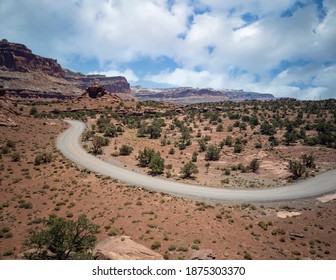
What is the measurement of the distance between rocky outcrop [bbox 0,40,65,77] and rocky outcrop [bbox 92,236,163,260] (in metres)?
188

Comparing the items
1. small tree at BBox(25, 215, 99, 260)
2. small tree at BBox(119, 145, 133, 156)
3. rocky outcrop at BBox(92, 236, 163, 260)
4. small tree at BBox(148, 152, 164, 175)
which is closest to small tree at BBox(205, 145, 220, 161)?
small tree at BBox(148, 152, 164, 175)

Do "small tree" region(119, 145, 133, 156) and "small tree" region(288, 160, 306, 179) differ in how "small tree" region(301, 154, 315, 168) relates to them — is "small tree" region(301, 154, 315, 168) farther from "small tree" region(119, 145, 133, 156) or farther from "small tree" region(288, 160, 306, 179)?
"small tree" region(119, 145, 133, 156)

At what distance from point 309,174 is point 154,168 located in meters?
22.8

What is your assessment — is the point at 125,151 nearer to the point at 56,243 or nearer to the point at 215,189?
the point at 215,189

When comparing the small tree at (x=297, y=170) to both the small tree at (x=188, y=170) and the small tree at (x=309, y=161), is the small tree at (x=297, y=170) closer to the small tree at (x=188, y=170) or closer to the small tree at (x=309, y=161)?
the small tree at (x=309, y=161)

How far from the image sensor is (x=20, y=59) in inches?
6629

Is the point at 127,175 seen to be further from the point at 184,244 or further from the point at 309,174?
the point at 309,174

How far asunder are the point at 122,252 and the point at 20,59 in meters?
196

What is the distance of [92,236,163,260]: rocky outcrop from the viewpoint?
1196cm

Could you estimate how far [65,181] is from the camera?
29.2 meters

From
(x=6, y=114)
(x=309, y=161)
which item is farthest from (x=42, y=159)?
(x=309, y=161)
